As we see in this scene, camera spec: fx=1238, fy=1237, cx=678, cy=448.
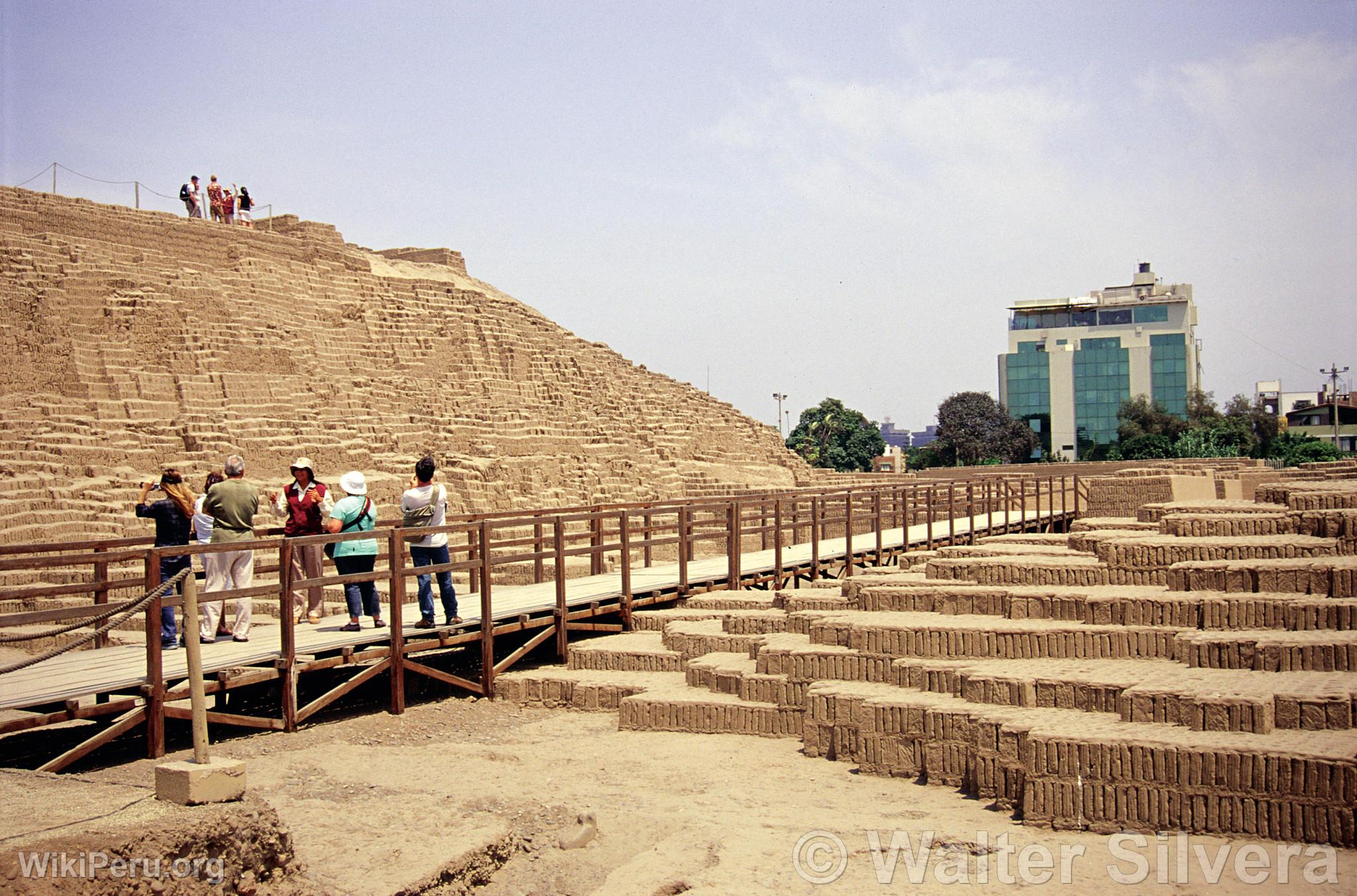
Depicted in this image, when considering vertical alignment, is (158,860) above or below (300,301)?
below

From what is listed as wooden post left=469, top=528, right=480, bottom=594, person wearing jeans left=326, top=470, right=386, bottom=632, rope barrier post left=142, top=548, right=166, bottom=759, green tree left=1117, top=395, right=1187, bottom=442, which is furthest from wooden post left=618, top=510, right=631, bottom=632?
green tree left=1117, top=395, right=1187, bottom=442

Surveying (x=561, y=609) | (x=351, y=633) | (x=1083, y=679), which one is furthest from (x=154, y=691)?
(x=1083, y=679)

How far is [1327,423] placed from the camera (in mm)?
68312

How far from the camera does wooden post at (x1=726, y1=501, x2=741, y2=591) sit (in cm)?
1433

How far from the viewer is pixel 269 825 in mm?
5496

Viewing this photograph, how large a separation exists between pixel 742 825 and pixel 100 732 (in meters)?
4.05

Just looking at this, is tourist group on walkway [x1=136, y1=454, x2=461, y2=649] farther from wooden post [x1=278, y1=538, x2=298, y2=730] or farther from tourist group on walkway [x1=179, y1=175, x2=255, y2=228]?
tourist group on walkway [x1=179, y1=175, x2=255, y2=228]

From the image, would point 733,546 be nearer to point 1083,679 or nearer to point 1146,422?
point 1083,679

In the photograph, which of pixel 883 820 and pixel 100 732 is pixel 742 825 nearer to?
pixel 883 820

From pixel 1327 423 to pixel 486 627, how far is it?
68744 millimetres

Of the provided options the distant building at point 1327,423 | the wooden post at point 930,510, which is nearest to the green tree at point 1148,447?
the distant building at point 1327,423

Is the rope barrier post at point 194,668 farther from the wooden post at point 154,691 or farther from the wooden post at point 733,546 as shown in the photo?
the wooden post at point 733,546

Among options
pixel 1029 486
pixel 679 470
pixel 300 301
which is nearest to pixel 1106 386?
pixel 1029 486

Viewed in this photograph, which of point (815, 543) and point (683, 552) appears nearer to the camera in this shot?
point (683, 552)
